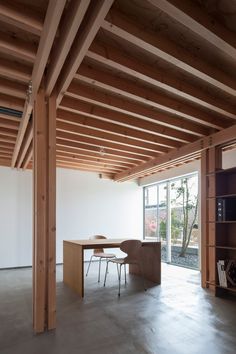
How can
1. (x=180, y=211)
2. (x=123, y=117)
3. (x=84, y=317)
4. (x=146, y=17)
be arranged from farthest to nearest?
(x=180, y=211), (x=123, y=117), (x=84, y=317), (x=146, y=17)

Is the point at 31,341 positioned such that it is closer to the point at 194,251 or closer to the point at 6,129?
the point at 6,129

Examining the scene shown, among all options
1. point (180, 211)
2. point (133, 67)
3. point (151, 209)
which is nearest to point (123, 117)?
point (133, 67)

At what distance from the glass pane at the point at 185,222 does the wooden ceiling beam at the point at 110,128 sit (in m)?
2.06

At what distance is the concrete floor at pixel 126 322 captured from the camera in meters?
2.42

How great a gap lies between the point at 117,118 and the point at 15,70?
167 centimetres

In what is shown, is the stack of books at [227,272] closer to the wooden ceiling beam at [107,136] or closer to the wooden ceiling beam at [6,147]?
the wooden ceiling beam at [107,136]

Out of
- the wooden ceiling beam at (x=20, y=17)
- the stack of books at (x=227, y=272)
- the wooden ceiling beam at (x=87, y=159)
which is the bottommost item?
the stack of books at (x=227, y=272)

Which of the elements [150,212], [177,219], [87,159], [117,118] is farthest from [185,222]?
[117,118]

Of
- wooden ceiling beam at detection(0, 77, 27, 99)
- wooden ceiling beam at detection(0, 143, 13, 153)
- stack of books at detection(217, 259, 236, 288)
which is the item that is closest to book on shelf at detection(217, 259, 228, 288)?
stack of books at detection(217, 259, 236, 288)

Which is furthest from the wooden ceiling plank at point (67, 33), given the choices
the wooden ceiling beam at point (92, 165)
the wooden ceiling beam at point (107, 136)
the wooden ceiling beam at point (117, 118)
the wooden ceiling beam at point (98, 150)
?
the wooden ceiling beam at point (92, 165)

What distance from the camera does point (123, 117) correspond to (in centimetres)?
402

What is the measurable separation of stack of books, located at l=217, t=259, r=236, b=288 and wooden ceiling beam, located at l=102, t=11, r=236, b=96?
8.37ft

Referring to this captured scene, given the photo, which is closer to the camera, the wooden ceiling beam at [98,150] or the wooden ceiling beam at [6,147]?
the wooden ceiling beam at [98,150]

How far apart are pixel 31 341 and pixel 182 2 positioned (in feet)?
10.5
